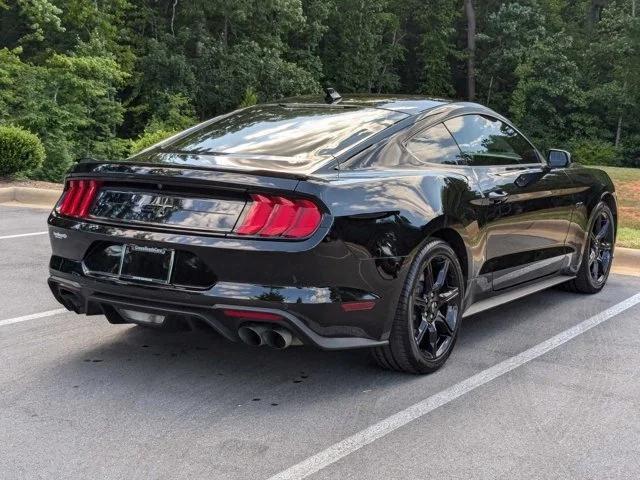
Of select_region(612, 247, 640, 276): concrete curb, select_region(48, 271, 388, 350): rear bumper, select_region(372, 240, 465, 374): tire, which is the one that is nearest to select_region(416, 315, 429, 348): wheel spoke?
select_region(372, 240, 465, 374): tire

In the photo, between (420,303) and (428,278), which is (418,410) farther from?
(428,278)

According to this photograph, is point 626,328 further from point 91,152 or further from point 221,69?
point 221,69

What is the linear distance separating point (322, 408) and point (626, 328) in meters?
2.73

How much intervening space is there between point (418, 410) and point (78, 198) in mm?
2122

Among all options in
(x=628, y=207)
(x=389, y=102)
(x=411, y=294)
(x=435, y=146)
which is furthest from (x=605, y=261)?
(x=628, y=207)

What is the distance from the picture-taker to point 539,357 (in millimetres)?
4988

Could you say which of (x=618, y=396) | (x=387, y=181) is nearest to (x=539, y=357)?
(x=618, y=396)

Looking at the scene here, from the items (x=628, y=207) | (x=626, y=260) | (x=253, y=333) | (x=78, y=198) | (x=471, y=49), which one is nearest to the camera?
(x=253, y=333)

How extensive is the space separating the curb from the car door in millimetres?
7780

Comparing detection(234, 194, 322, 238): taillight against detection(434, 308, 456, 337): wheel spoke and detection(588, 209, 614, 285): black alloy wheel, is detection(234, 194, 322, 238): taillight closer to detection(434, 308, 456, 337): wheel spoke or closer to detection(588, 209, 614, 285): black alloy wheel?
detection(434, 308, 456, 337): wheel spoke

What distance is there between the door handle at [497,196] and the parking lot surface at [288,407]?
93cm

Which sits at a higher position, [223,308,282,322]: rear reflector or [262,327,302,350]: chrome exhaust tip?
[223,308,282,322]: rear reflector

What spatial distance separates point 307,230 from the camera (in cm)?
386

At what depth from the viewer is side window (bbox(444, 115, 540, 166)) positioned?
5.18m
